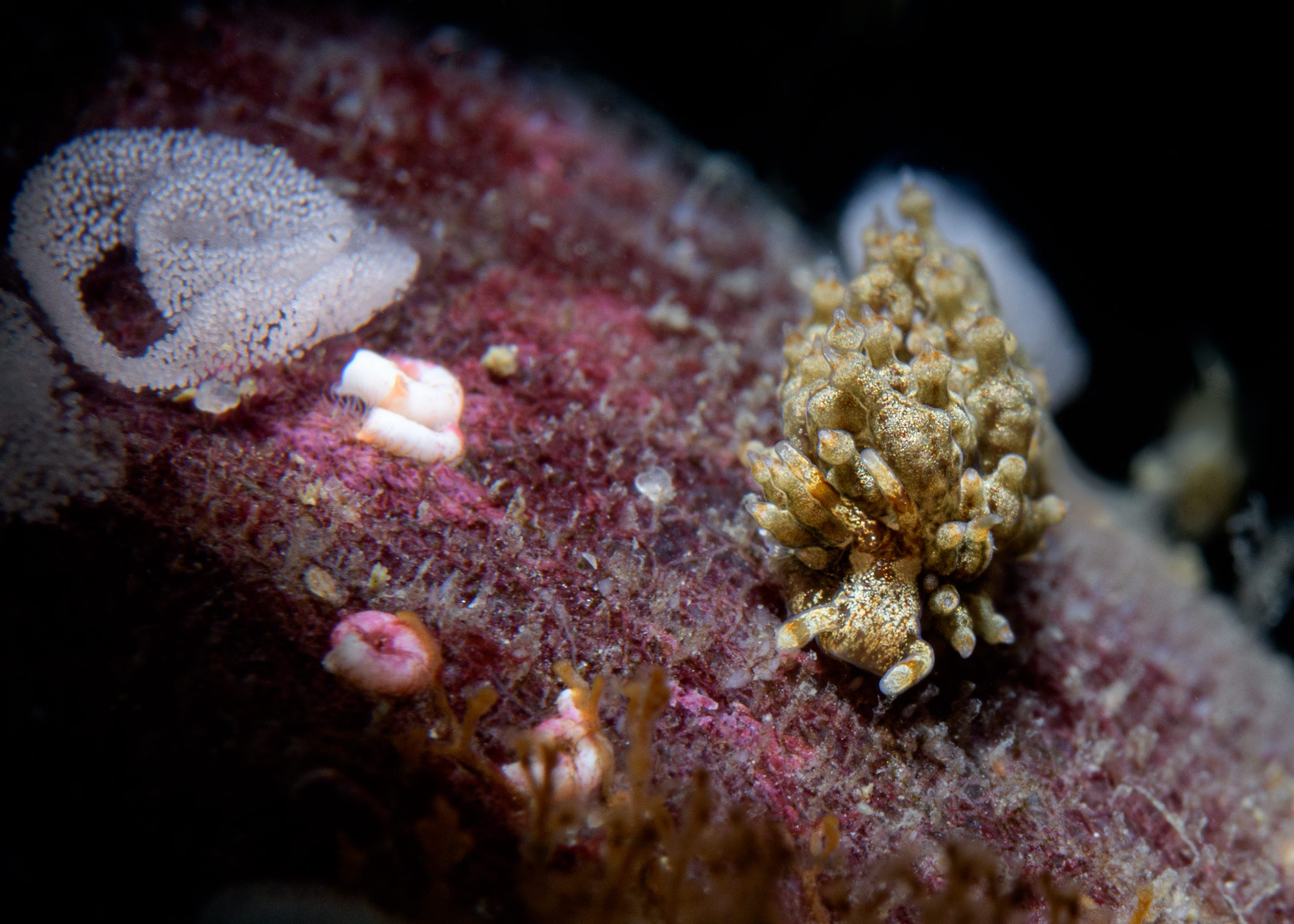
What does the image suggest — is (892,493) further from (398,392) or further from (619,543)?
(398,392)

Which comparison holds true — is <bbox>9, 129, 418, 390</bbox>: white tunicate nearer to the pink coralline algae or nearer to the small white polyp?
the small white polyp

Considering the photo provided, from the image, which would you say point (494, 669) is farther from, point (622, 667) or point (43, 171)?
point (43, 171)

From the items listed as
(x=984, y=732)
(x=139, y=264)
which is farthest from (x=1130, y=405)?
(x=139, y=264)

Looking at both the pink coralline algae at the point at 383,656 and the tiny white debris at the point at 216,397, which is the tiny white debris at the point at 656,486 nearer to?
the pink coralline algae at the point at 383,656

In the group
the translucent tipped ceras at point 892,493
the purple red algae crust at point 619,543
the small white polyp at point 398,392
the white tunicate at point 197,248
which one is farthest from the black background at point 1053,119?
the translucent tipped ceras at point 892,493

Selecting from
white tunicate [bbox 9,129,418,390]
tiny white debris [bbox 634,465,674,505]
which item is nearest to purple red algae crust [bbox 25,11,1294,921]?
tiny white debris [bbox 634,465,674,505]

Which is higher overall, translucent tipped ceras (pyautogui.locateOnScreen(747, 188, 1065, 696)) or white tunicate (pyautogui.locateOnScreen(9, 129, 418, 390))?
translucent tipped ceras (pyautogui.locateOnScreen(747, 188, 1065, 696))
